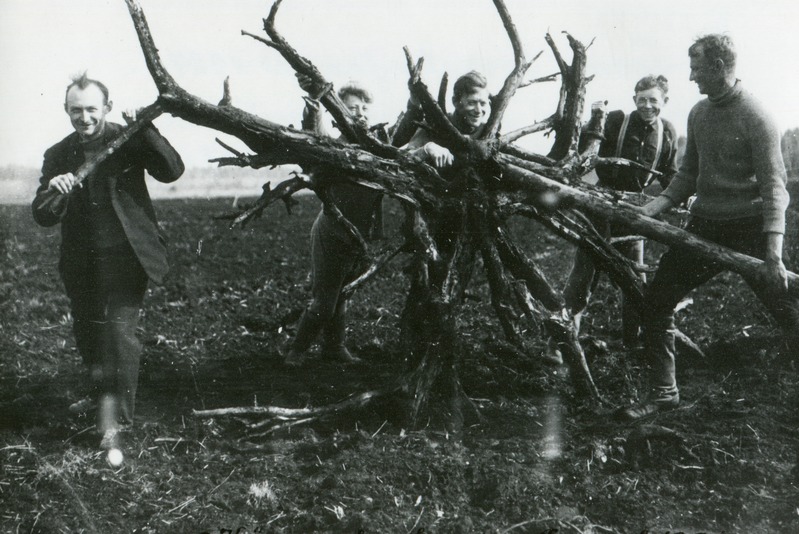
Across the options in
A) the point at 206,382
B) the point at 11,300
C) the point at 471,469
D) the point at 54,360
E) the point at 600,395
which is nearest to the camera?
the point at 471,469

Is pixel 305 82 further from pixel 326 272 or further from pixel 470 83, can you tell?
pixel 326 272

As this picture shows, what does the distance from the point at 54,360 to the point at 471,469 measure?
3.40m

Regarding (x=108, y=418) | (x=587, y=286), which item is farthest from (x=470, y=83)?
(x=108, y=418)

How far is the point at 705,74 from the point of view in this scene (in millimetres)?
3301

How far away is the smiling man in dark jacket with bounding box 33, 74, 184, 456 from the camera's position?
350 centimetres

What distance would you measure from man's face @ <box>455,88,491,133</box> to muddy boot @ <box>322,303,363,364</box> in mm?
1692

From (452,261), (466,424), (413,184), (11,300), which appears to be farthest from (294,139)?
(11,300)

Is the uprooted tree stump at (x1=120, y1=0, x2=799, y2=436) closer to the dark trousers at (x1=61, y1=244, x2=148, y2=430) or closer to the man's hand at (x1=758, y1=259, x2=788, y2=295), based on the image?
the man's hand at (x1=758, y1=259, x2=788, y2=295)

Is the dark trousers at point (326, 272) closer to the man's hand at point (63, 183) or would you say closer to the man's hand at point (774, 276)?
the man's hand at point (63, 183)

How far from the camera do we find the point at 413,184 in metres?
3.86

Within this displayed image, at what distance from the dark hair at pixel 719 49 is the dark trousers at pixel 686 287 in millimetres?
782

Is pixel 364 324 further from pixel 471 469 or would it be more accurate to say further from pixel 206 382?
pixel 471 469

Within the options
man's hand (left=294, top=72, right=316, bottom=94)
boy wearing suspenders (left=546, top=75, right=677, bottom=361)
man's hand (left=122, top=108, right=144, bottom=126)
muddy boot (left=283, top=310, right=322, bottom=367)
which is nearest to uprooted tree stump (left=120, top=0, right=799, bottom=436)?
man's hand (left=294, top=72, right=316, bottom=94)

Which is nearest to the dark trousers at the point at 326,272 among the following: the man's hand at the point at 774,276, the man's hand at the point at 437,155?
the man's hand at the point at 437,155
